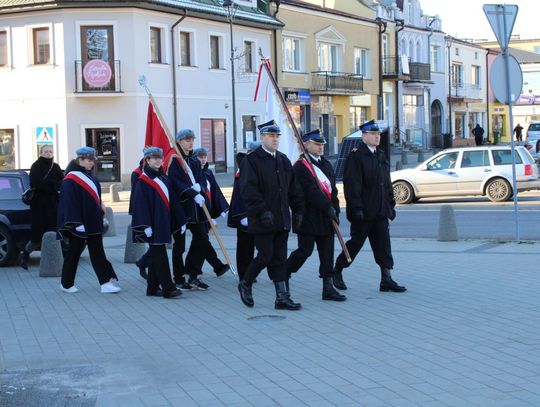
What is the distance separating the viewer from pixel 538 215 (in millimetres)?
18969

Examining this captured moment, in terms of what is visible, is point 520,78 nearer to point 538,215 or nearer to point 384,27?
point 538,215

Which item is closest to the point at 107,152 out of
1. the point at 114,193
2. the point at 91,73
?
the point at 91,73

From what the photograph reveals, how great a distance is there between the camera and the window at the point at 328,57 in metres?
45.1

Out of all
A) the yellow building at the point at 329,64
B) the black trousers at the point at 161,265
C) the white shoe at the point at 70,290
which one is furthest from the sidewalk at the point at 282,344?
the yellow building at the point at 329,64

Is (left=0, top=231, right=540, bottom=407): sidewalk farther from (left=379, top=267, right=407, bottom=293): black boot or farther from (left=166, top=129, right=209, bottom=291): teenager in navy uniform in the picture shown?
(left=166, top=129, right=209, bottom=291): teenager in navy uniform

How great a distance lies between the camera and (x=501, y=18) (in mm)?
13312

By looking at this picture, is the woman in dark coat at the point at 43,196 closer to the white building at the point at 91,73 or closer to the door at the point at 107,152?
the white building at the point at 91,73

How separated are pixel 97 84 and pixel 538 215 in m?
19.0

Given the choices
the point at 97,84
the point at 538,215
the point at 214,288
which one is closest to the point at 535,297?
the point at 214,288

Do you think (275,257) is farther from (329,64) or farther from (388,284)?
(329,64)

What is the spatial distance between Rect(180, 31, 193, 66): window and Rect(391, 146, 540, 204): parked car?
14570mm

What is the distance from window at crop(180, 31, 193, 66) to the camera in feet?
116

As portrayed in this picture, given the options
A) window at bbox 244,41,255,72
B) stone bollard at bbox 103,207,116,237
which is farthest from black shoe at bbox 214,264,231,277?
window at bbox 244,41,255,72

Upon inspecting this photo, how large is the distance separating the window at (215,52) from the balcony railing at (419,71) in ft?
65.9
